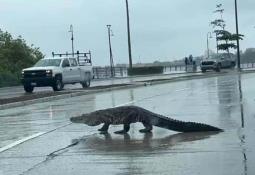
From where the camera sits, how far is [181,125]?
41.4 ft

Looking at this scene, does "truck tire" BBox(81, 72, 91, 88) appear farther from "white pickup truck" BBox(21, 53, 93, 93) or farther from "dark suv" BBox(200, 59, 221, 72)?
"dark suv" BBox(200, 59, 221, 72)

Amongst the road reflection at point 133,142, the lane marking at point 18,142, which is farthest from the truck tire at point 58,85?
the road reflection at point 133,142

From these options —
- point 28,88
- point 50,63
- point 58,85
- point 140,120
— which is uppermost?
point 50,63

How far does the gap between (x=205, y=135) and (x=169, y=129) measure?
974 millimetres

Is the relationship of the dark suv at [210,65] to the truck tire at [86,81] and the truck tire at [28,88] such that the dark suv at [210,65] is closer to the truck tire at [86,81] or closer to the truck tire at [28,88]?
the truck tire at [86,81]

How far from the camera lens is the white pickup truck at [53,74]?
115ft

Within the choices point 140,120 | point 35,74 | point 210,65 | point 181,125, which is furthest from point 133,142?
point 210,65

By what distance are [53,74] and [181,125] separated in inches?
905

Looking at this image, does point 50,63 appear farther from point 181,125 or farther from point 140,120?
point 181,125

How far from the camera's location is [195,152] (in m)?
10.1

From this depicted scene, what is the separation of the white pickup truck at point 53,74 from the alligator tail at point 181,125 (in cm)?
2258

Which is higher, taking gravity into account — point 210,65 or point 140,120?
point 140,120

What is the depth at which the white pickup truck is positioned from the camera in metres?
35.0

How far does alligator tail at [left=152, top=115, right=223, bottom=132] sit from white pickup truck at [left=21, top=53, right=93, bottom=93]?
74.1 feet
